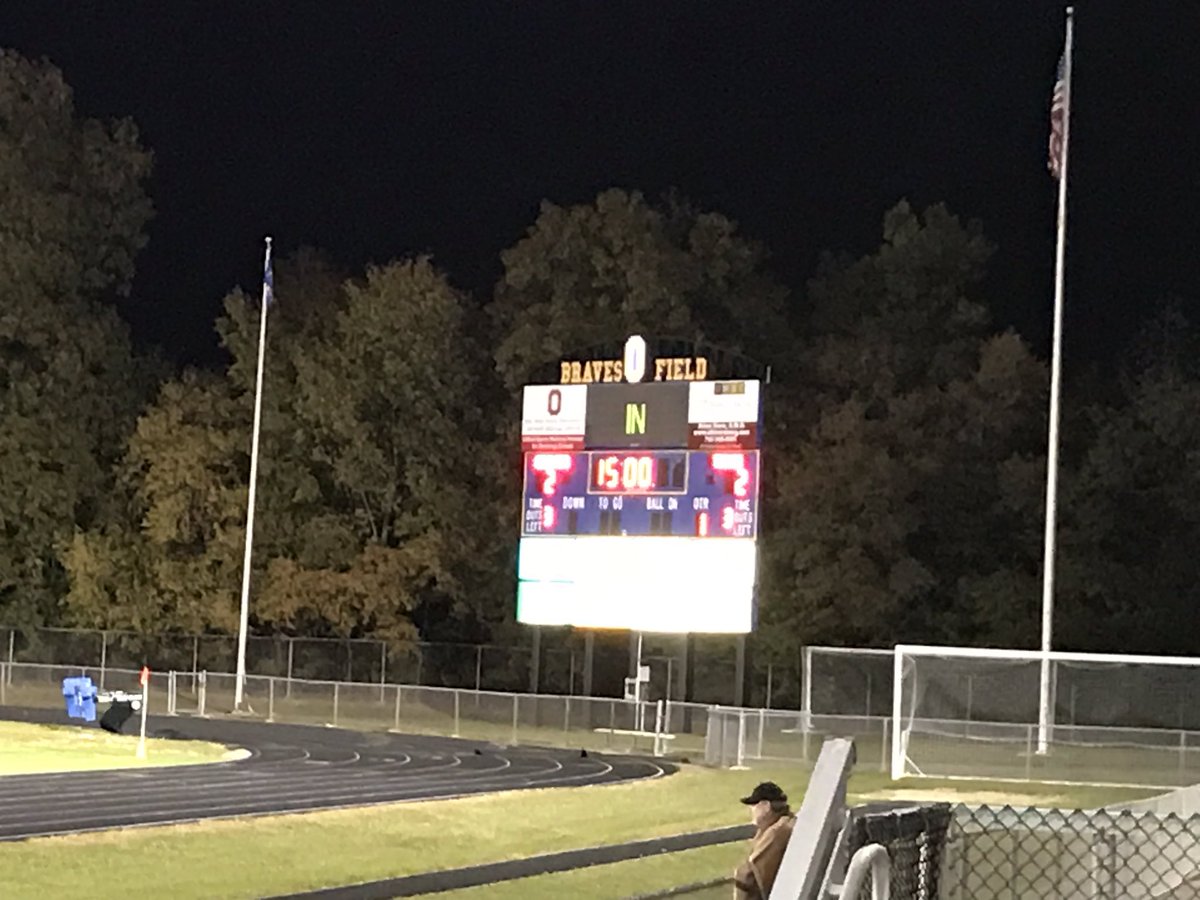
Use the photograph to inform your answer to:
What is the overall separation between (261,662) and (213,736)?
14.1 meters

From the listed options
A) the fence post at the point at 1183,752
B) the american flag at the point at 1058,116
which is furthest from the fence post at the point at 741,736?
the american flag at the point at 1058,116

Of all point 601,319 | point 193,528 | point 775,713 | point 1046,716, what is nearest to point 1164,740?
point 1046,716

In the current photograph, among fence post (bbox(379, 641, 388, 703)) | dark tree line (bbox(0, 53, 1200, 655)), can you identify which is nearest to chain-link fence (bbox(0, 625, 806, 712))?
fence post (bbox(379, 641, 388, 703))

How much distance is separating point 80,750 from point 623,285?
26.2 m

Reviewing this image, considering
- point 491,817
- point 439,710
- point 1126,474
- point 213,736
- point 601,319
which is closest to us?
point 491,817

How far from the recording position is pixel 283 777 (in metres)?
29.0

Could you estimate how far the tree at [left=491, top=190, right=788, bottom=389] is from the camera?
54594 millimetres

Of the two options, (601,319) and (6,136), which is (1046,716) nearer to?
(601,319)

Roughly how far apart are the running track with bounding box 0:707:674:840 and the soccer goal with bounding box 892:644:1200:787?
4.62 m

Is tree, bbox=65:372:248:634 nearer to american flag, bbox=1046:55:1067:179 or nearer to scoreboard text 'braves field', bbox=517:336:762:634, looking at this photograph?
scoreboard text 'braves field', bbox=517:336:762:634

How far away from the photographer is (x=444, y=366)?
183 ft

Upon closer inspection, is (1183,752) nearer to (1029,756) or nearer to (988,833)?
(1029,756)

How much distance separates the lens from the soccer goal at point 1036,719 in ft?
111

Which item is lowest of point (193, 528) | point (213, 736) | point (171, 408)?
point (213, 736)
